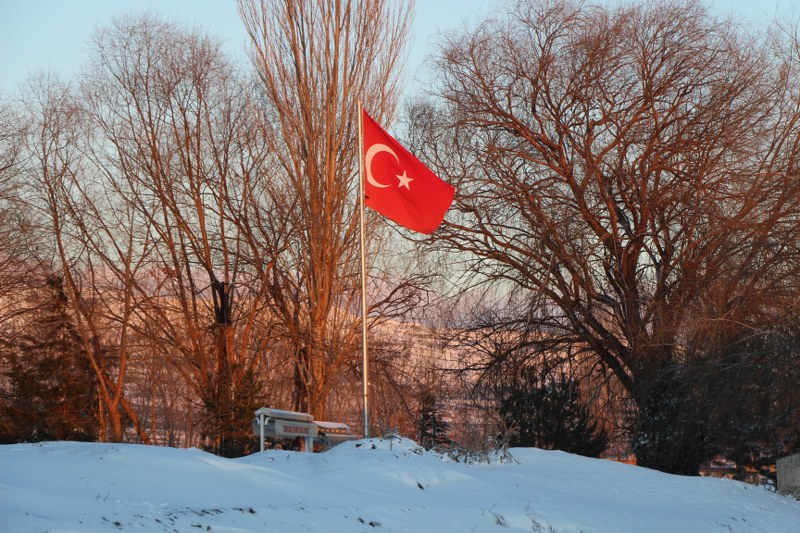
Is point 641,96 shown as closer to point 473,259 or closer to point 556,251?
point 556,251

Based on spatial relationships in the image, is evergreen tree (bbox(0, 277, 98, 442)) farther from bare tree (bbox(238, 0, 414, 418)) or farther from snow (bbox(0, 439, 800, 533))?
snow (bbox(0, 439, 800, 533))

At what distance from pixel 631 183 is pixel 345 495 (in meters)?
15.1

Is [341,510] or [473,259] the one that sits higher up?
[473,259]

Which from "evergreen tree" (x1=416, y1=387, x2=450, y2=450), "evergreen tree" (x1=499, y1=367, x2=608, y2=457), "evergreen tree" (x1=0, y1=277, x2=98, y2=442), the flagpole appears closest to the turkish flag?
the flagpole

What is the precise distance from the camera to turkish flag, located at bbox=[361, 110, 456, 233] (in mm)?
12195

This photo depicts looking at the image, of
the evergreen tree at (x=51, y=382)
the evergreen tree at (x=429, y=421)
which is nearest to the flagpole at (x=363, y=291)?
the evergreen tree at (x=429, y=421)

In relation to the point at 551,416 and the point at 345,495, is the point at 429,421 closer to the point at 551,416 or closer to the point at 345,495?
the point at 551,416

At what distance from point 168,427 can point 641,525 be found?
160 ft

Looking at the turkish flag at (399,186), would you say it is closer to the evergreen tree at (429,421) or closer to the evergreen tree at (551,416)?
the evergreen tree at (429,421)

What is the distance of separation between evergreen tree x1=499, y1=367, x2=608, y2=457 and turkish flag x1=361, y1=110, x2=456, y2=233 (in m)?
13.1

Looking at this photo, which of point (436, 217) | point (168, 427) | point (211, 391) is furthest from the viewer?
Answer: point (168, 427)

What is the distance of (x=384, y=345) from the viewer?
26.2m

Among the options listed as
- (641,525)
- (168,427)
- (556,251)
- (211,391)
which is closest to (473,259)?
(556,251)

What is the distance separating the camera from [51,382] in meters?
27.7
